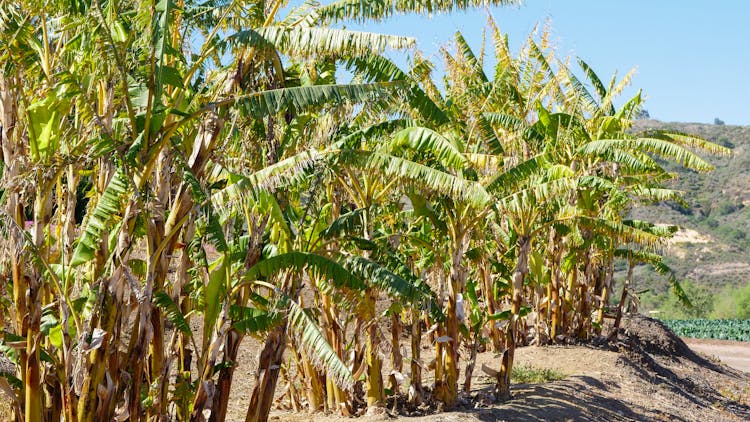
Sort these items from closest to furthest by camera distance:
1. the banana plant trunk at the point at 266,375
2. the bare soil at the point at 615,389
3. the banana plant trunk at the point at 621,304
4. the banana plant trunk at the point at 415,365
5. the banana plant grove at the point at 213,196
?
the banana plant grove at the point at 213,196 → the banana plant trunk at the point at 266,375 → the banana plant trunk at the point at 415,365 → the bare soil at the point at 615,389 → the banana plant trunk at the point at 621,304

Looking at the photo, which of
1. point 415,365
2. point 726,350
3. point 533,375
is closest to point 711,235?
point 726,350

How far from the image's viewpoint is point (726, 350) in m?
31.2

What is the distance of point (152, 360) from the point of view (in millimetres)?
8297

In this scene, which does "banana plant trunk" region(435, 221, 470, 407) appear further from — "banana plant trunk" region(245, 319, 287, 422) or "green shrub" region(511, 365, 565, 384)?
"green shrub" region(511, 365, 565, 384)

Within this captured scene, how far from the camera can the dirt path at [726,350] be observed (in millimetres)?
28406

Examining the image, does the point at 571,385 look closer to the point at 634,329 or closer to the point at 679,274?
the point at 634,329

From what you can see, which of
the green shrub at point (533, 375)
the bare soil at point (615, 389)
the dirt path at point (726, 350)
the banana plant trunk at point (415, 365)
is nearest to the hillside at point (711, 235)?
the dirt path at point (726, 350)

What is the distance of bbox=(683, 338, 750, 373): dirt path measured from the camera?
2841 cm

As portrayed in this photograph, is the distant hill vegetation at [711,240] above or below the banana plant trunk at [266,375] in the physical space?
above

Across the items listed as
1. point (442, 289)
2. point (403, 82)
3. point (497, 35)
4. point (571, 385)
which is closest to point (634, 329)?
point (571, 385)

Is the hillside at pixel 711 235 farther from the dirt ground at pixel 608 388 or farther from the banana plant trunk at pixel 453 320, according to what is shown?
the banana plant trunk at pixel 453 320

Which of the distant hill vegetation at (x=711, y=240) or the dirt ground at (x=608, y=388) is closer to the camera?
the dirt ground at (x=608, y=388)

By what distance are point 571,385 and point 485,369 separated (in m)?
2.64

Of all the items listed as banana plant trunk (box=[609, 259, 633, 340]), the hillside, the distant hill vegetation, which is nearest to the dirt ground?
banana plant trunk (box=[609, 259, 633, 340])
